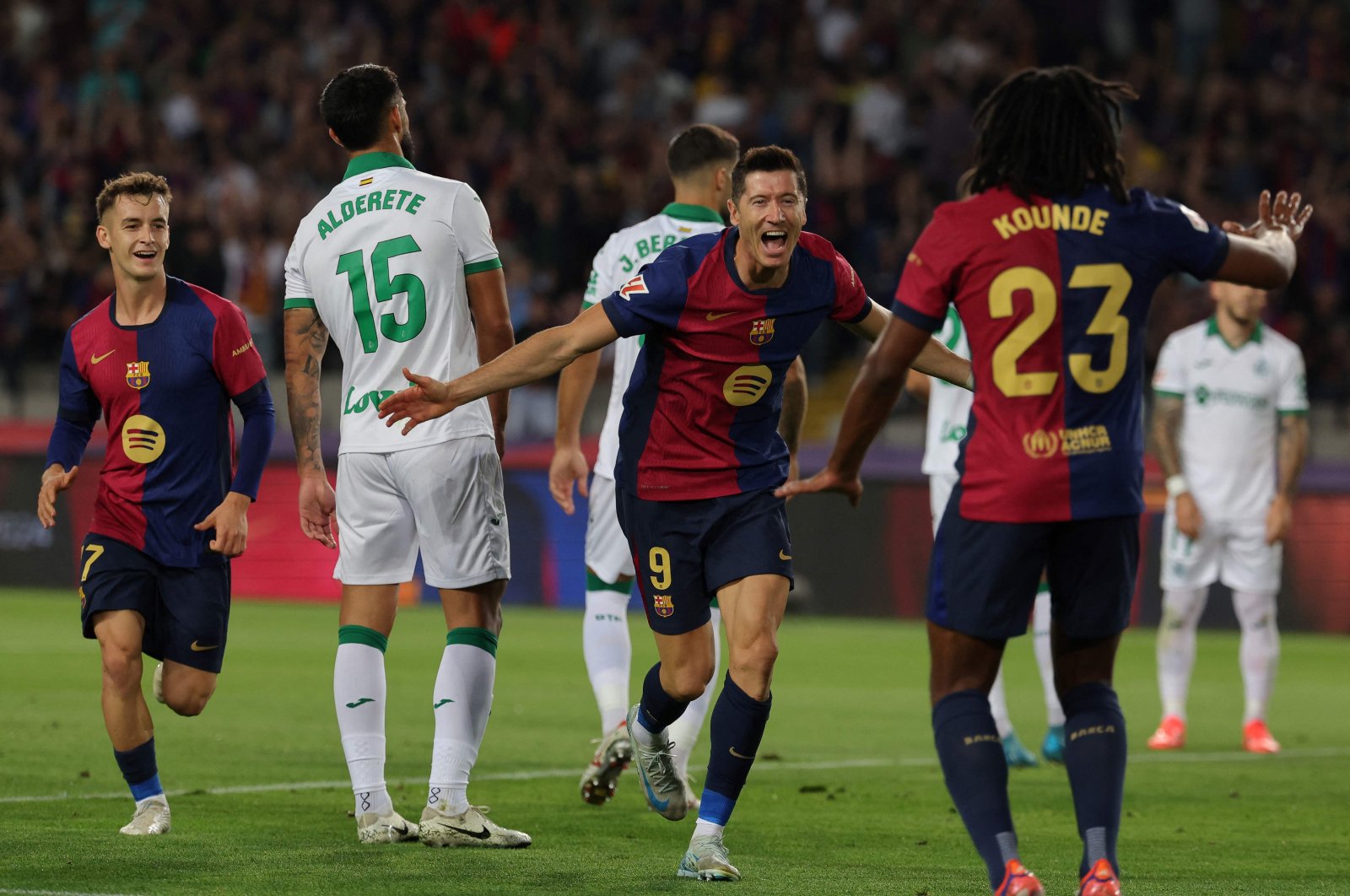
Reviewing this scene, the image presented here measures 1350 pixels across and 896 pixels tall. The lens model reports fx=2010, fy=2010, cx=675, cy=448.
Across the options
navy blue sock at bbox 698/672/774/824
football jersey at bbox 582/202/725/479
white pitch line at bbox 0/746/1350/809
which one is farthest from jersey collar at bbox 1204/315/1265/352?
navy blue sock at bbox 698/672/774/824

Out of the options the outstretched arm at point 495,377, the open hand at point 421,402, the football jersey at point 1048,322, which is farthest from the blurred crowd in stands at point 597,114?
the football jersey at point 1048,322

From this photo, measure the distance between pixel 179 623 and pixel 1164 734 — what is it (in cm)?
563

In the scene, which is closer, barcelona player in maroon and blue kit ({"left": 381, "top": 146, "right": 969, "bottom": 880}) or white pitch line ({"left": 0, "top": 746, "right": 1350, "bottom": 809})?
barcelona player in maroon and blue kit ({"left": 381, "top": 146, "right": 969, "bottom": 880})

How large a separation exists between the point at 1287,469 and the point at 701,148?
4565 millimetres

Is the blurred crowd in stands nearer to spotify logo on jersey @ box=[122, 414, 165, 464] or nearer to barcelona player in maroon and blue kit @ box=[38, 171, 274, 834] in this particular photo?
barcelona player in maroon and blue kit @ box=[38, 171, 274, 834]

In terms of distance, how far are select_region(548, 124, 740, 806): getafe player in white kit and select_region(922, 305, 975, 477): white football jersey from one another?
200cm

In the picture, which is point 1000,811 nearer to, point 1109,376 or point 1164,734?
point 1109,376

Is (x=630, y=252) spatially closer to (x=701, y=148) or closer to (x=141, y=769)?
(x=701, y=148)

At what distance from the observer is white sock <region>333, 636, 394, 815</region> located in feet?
22.1

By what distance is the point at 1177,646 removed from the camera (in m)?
10.9

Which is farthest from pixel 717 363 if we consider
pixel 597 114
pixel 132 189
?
pixel 597 114

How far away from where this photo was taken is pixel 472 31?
23.9 m

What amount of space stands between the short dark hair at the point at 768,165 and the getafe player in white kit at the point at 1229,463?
530cm

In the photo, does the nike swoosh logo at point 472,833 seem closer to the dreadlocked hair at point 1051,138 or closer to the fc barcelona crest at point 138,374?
the fc barcelona crest at point 138,374
